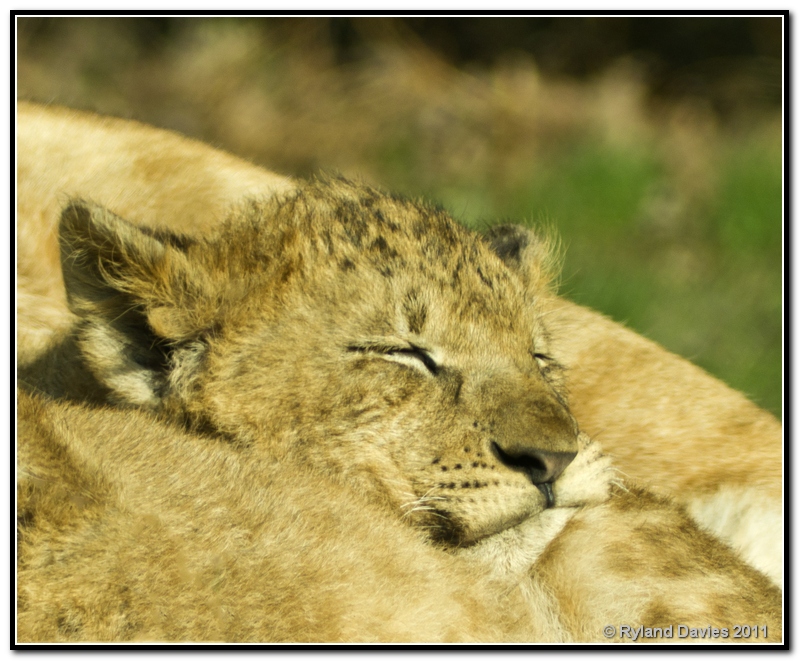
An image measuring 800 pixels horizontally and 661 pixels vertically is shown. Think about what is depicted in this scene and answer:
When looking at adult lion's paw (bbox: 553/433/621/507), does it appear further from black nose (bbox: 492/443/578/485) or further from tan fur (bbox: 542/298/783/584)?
tan fur (bbox: 542/298/783/584)

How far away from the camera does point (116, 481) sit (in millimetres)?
2174

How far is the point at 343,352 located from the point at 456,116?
6.61m

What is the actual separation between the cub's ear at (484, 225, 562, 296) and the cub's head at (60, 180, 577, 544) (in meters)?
0.50

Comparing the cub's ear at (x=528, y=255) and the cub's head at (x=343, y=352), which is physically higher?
the cub's ear at (x=528, y=255)

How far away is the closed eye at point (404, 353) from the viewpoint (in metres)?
3.07

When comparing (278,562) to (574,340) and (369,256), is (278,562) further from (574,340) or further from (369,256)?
(574,340)

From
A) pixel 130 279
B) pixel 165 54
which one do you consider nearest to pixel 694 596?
pixel 130 279

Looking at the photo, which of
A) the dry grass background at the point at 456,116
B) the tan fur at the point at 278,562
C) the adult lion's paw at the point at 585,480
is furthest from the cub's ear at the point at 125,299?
the dry grass background at the point at 456,116

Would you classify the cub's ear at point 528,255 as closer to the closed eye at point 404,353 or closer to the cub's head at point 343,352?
the cub's head at point 343,352

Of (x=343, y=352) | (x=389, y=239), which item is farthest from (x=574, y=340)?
(x=343, y=352)

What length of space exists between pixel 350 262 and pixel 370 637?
136cm

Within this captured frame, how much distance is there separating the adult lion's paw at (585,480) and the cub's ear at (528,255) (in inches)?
35.5

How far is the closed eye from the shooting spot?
3074 mm

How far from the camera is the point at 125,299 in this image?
3066 millimetres
